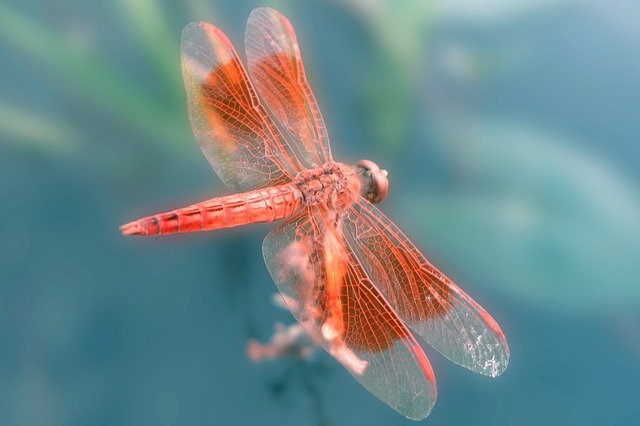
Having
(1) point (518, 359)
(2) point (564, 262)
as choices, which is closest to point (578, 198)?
(2) point (564, 262)

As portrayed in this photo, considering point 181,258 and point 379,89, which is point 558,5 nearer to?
point 379,89

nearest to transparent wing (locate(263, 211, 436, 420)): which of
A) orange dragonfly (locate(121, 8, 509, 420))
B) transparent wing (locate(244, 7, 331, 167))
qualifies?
orange dragonfly (locate(121, 8, 509, 420))

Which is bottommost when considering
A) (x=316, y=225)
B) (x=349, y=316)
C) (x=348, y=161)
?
(x=349, y=316)

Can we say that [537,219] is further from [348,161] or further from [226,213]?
[226,213]

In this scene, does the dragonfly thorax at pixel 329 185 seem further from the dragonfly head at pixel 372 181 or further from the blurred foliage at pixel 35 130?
the blurred foliage at pixel 35 130

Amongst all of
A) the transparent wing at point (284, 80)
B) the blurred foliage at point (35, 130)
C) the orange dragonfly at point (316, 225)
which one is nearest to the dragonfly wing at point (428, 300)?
the orange dragonfly at point (316, 225)

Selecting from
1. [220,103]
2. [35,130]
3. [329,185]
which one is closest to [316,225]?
[329,185]

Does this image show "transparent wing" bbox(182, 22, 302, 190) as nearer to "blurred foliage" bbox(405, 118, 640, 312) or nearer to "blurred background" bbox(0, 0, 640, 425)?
"blurred background" bbox(0, 0, 640, 425)

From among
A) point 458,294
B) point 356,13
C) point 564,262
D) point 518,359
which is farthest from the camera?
point 356,13
